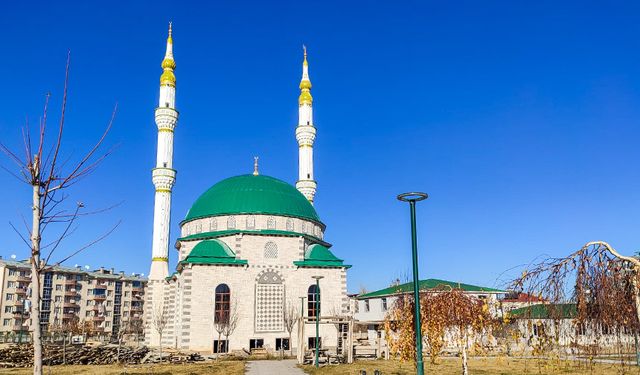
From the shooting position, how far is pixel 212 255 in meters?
39.7

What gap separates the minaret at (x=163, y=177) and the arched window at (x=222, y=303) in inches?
390

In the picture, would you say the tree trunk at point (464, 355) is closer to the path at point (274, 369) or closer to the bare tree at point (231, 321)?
the path at point (274, 369)

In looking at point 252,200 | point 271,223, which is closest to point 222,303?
point 271,223

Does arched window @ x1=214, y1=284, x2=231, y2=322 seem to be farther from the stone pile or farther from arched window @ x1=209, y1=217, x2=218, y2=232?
arched window @ x1=209, y1=217, x2=218, y2=232

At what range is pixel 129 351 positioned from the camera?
1260 inches

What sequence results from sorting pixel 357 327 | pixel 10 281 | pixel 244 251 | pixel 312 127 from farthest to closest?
1. pixel 10 281
2. pixel 357 327
3. pixel 312 127
4. pixel 244 251

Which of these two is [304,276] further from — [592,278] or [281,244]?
[592,278]

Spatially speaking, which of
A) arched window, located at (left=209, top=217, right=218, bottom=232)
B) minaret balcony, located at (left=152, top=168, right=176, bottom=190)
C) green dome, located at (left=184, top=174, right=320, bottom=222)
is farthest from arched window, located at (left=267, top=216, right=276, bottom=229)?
minaret balcony, located at (left=152, top=168, right=176, bottom=190)

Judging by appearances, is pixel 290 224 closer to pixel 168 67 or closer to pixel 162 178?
pixel 162 178

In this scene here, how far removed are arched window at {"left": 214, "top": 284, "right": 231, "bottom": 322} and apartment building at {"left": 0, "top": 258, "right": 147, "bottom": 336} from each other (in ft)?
132

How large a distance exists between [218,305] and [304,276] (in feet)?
23.5

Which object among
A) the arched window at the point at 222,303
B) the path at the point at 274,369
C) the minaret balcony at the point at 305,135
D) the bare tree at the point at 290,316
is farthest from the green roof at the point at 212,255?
the minaret balcony at the point at 305,135

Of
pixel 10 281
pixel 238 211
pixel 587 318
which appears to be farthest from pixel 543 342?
pixel 10 281

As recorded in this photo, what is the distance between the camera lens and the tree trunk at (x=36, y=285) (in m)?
8.57
